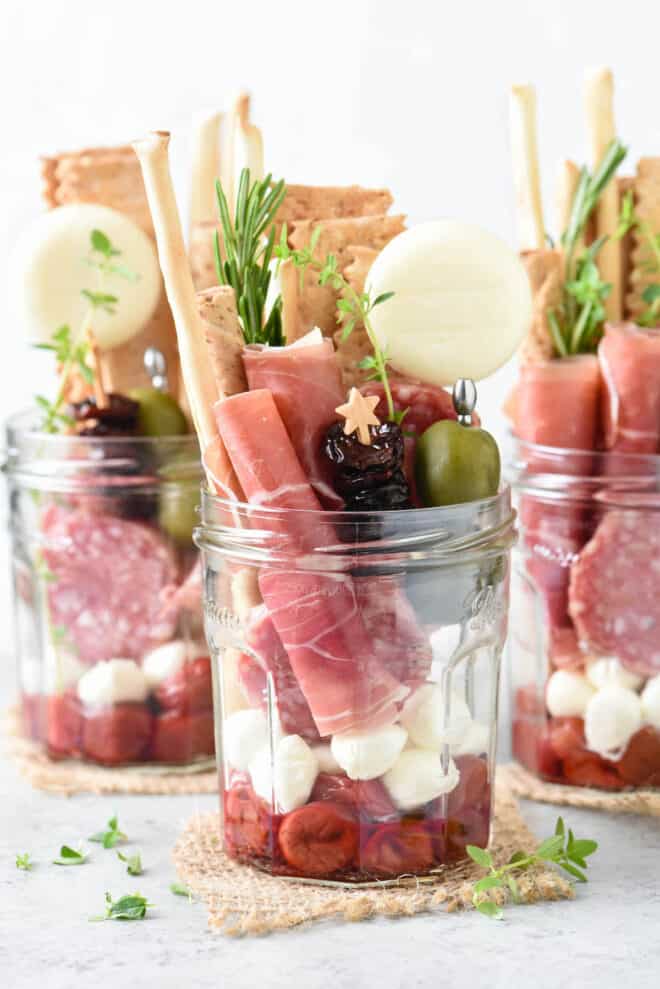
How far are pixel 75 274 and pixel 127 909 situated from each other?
50 cm

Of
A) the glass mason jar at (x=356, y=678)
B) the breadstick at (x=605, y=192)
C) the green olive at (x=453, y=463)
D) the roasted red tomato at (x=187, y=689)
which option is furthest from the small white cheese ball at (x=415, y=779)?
the breadstick at (x=605, y=192)

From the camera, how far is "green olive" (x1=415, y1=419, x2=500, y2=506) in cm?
87

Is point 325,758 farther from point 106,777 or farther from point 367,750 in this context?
point 106,777

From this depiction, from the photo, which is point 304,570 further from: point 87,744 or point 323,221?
point 87,744

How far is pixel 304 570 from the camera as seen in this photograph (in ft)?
2.82

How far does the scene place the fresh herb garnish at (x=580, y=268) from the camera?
1102 mm

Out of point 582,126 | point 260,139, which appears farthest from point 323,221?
point 582,126

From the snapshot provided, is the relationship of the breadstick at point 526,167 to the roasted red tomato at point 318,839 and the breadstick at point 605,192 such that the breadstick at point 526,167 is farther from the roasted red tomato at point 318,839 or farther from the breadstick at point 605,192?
the roasted red tomato at point 318,839

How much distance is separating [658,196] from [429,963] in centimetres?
62

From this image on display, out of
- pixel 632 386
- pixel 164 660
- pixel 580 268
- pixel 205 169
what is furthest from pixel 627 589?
pixel 205 169

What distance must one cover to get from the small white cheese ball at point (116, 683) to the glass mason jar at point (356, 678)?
196mm

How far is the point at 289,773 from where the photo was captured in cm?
88

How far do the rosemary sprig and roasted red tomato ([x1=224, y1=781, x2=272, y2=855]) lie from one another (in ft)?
0.84

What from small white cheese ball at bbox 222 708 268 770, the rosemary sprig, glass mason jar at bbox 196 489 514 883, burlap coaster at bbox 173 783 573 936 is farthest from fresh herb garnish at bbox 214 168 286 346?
burlap coaster at bbox 173 783 573 936
